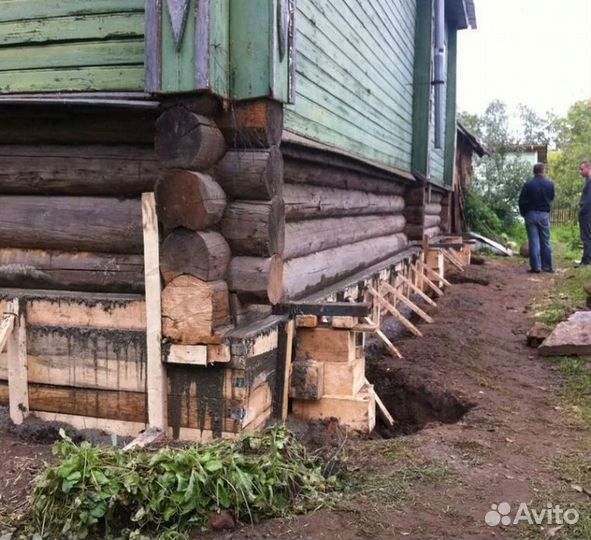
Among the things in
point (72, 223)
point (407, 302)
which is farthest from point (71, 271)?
point (407, 302)

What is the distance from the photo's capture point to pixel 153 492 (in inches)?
118

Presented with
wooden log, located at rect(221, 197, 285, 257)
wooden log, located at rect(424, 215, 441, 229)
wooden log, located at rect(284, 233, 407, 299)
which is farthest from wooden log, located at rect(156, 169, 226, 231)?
wooden log, located at rect(424, 215, 441, 229)

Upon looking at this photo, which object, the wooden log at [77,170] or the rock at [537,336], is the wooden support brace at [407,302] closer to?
the rock at [537,336]

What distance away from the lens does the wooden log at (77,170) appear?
4.09 metres

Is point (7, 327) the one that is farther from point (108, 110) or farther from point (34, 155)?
point (108, 110)

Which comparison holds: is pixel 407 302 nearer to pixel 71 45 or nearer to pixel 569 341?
pixel 569 341

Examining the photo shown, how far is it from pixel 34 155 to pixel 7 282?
81 cm

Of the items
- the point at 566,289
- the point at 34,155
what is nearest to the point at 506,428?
the point at 34,155

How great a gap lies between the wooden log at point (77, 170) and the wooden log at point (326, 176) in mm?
982

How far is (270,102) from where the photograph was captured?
3949 millimetres

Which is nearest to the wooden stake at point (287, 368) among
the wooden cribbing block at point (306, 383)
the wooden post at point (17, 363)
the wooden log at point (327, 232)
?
the wooden cribbing block at point (306, 383)

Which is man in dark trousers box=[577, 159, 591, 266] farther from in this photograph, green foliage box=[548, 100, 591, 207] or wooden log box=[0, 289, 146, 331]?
green foliage box=[548, 100, 591, 207]

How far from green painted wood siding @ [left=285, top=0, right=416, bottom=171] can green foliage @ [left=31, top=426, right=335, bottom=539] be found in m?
2.40

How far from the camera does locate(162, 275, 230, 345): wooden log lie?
3822 millimetres
